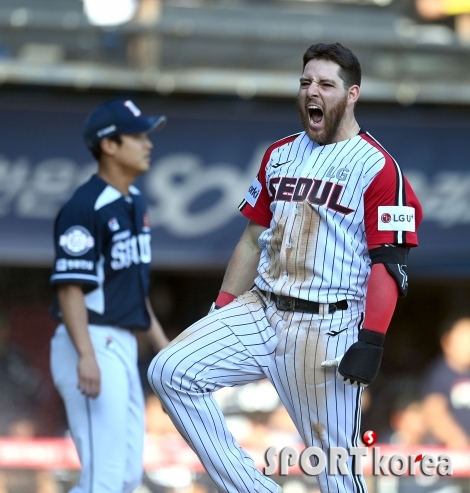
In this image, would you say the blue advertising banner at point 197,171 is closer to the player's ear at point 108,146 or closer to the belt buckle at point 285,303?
the player's ear at point 108,146

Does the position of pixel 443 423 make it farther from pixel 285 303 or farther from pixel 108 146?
pixel 285 303

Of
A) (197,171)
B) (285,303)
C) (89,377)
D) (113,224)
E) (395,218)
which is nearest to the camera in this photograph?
(395,218)

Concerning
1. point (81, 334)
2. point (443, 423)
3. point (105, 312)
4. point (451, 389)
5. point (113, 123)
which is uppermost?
point (113, 123)

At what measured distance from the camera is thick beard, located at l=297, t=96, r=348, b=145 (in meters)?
3.68

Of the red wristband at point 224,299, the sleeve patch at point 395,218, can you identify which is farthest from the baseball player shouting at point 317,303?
the red wristband at point 224,299

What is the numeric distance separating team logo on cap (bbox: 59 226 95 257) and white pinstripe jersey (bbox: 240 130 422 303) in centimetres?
115

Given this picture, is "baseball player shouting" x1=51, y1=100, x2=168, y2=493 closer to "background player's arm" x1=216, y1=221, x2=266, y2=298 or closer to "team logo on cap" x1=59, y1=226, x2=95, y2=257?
"team logo on cap" x1=59, y1=226, x2=95, y2=257

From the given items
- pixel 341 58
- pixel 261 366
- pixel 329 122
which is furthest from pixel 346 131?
pixel 261 366

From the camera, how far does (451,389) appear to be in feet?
26.6

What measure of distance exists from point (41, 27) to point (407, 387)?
4.33m

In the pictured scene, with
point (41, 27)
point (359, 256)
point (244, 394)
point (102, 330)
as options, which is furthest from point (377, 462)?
point (41, 27)

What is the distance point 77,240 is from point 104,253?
15 centimetres

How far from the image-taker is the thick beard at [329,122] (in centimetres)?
368

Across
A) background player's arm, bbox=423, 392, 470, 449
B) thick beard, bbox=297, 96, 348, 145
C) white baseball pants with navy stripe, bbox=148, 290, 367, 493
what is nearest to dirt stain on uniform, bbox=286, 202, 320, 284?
white baseball pants with navy stripe, bbox=148, 290, 367, 493
